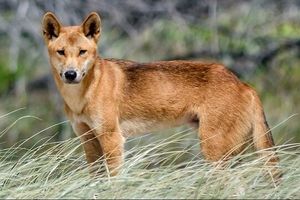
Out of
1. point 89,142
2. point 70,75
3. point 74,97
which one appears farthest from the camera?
point 89,142

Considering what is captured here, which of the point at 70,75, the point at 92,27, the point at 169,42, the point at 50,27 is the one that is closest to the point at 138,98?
the point at 92,27

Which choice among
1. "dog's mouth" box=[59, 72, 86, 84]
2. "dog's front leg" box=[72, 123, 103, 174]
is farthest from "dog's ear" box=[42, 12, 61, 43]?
"dog's front leg" box=[72, 123, 103, 174]

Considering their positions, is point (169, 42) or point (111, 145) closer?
point (111, 145)

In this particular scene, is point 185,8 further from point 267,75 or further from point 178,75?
point 178,75

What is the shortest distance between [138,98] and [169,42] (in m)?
6.14

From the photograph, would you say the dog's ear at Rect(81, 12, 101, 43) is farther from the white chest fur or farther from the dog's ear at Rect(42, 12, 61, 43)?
the white chest fur

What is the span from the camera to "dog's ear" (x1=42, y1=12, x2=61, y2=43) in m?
8.21

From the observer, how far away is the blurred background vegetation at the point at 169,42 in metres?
13.6

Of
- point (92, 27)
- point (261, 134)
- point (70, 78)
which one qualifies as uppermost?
point (92, 27)

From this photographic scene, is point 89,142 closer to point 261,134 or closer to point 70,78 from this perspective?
point 70,78

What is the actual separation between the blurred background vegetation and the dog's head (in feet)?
15.8

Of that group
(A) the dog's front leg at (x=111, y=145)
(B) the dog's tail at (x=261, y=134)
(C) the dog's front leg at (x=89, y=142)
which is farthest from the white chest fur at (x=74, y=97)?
(B) the dog's tail at (x=261, y=134)

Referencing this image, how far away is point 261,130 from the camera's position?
834 centimetres

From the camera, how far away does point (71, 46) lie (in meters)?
8.11
